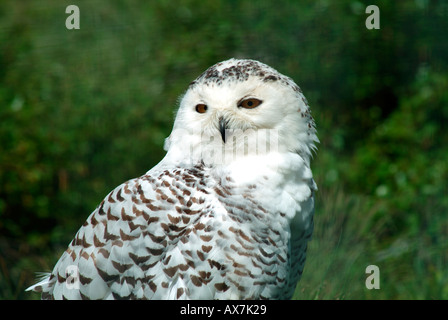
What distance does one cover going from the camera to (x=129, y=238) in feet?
5.49

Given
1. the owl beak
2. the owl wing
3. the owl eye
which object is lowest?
the owl wing

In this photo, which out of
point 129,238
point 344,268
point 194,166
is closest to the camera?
point 129,238

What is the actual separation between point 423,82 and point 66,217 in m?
2.45

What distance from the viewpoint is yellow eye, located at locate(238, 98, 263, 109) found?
173 cm


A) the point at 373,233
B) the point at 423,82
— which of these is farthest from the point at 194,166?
the point at 423,82

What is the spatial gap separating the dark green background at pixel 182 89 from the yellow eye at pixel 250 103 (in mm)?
1677

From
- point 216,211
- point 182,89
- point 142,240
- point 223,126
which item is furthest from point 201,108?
point 182,89

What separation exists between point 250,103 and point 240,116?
0.05 meters

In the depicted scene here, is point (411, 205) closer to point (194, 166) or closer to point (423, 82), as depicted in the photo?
point (423, 82)
